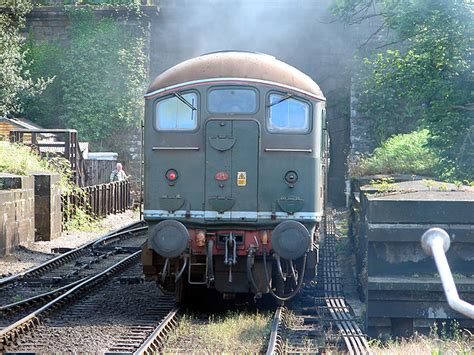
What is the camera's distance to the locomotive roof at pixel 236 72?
9.89 meters

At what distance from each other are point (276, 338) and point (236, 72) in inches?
129

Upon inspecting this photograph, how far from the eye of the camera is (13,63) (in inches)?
1033

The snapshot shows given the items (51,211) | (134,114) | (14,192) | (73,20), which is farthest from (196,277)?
(73,20)

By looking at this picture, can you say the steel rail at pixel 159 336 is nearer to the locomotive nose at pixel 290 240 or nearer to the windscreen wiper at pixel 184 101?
the locomotive nose at pixel 290 240

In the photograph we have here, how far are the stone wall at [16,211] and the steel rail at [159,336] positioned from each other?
6417mm

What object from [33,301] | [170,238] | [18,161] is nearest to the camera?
[170,238]

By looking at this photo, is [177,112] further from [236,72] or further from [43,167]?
[43,167]

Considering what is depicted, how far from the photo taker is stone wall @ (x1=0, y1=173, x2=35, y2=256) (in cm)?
1517

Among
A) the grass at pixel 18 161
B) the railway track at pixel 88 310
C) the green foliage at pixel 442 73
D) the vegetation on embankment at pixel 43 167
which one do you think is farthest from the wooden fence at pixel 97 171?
the green foliage at pixel 442 73

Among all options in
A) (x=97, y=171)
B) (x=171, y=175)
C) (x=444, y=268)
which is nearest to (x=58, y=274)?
(x=171, y=175)

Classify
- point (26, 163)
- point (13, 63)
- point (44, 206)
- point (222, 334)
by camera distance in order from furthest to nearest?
point (13, 63), point (26, 163), point (44, 206), point (222, 334)

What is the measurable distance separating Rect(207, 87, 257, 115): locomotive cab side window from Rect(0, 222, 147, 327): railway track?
323 centimetres

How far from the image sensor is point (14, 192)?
15867mm

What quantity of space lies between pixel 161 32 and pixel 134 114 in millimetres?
3120
